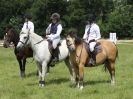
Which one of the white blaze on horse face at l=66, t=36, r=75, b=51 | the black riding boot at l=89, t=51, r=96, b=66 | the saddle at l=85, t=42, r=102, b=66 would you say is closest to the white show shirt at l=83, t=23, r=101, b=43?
the saddle at l=85, t=42, r=102, b=66

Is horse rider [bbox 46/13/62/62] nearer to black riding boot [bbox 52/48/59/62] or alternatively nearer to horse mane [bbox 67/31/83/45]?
black riding boot [bbox 52/48/59/62]

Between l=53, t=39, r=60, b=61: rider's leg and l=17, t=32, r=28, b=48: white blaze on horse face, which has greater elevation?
l=17, t=32, r=28, b=48: white blaze on horse face

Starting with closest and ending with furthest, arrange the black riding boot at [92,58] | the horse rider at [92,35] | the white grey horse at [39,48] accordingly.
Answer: the horse rider at [92,35] → the black riding boot at [92,58] → the white grey horse at [39,48]

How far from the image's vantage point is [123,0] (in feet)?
305

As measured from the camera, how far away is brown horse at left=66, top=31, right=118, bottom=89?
42.9 ft

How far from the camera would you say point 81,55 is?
13.4 metres

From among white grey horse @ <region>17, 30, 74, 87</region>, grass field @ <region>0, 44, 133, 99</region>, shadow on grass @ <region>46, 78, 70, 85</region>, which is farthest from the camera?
shadow on grass @ <region>46, 78, 70, 85</region>

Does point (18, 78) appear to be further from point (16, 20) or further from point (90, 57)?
point (16, 20)

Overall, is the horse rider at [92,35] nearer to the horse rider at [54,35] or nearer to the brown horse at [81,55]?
the brown horse at [81,55]

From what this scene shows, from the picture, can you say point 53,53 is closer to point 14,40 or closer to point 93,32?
point 93,32

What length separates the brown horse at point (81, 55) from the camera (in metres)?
13.1

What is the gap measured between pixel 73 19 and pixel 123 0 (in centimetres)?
1941

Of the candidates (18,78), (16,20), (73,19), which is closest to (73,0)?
(73,19)

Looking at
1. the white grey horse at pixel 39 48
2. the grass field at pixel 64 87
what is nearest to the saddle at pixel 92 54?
the grass field at pixel 64 87
